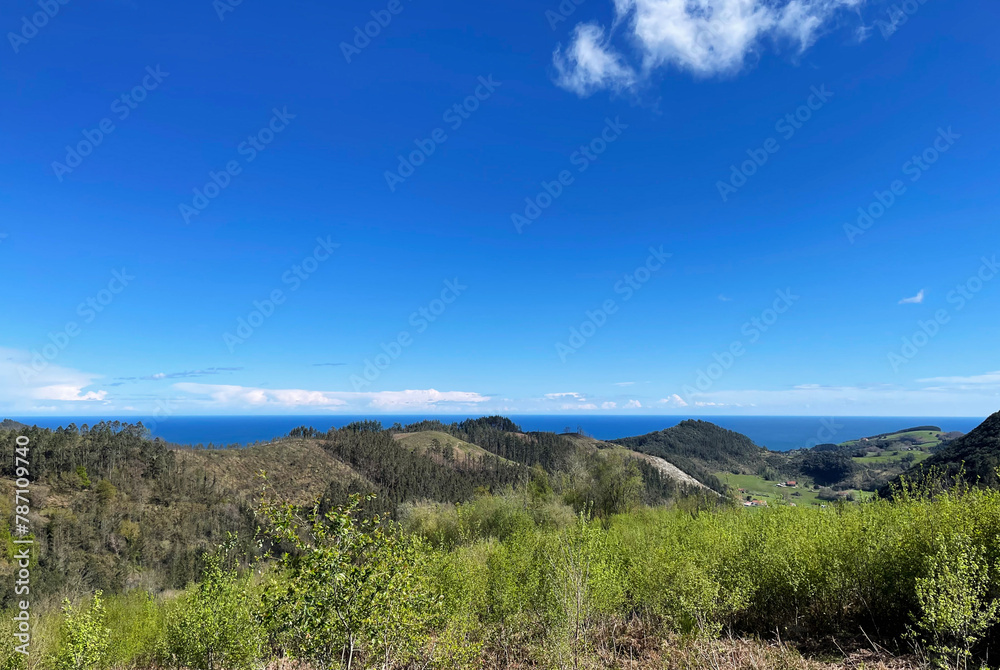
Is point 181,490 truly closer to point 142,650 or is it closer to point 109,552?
point 109,552

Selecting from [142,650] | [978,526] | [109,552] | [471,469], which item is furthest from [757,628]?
[471,469]

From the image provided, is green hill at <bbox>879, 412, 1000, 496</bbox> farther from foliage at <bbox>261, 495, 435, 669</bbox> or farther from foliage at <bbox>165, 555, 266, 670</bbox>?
foliage at <bbox>261, 495, 435, 669</bbox>

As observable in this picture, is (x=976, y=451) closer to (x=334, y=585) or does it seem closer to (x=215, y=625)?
(x=334, y=585)

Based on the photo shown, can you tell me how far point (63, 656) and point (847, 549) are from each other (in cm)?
3313

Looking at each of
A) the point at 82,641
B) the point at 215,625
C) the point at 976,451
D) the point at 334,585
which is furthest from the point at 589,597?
the point at 976,451

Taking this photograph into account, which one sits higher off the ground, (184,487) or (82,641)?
(82,641)

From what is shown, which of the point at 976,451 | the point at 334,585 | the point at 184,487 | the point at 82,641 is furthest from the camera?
the point at 184,487

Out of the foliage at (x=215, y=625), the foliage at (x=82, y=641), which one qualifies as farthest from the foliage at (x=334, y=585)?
the foliage at (x=82, y=641)

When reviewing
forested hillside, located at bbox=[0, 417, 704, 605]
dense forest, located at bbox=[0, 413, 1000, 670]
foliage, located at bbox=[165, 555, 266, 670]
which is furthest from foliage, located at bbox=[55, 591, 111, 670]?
forested hillside, located at bbox=[0, 417, 704, 605]

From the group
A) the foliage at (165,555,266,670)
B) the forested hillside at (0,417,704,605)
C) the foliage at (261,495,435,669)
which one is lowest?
the forested hillside at (0,417,704,605)

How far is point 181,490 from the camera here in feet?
411

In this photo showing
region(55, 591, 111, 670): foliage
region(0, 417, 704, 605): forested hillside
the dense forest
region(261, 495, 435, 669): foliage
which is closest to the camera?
region(261, 495, 435, 669): foliage

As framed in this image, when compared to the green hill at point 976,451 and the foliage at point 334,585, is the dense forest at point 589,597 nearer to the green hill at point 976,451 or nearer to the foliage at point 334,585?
the foliage at point 334,585

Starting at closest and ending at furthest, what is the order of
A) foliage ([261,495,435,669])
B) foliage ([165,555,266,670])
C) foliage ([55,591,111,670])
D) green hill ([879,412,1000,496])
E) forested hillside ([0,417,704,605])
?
1. foliage ([261,495,435,669])
2. foliage ([55,591,111,670])
3. foliage ([165,555,266,670])
4. forested hillside ([0,417,704,605])
5. green hill ([879,412,1000,496])
